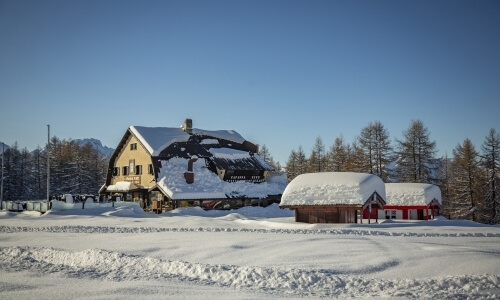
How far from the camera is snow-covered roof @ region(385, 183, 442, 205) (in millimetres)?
37281

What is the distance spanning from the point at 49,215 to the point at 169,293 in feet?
89.4

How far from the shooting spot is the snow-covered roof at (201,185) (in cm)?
4156

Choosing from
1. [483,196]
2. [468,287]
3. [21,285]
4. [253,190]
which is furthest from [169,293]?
[483,196]

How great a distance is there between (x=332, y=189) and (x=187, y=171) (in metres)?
18.5

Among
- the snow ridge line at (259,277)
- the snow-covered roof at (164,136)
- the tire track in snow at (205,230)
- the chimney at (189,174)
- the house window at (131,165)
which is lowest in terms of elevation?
the tire track in snow at (205,230)

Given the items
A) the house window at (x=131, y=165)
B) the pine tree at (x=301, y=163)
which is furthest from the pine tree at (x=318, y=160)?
the house window at (x=131, y=165)

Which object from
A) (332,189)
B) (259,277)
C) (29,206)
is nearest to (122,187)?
(29,206)

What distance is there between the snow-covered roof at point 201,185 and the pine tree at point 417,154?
15.0 m

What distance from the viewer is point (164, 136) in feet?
157

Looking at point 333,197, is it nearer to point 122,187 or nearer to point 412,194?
point 412,194

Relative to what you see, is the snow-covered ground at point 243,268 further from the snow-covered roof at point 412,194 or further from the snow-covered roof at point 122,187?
the snow-covered roof at point 122,187

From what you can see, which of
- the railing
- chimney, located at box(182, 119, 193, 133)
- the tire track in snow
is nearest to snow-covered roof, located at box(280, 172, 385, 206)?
the tire track in snow

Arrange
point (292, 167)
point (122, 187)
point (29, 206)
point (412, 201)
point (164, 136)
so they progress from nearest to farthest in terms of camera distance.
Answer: point (412, 201)
point (29, 206)
point (122, 187)
point (164, 136)
point (292, 167)

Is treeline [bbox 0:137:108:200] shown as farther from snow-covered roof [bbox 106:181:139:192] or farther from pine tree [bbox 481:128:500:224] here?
pine tree [bbox 481:128:500:224]
